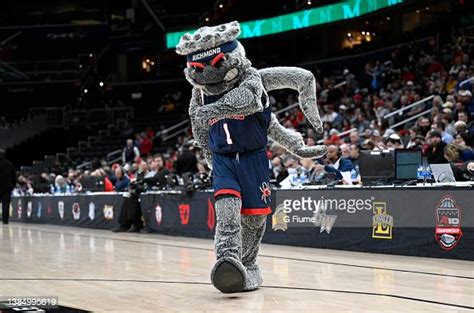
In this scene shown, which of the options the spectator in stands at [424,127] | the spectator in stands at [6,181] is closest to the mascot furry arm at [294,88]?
the spectator in stands at [424,127]

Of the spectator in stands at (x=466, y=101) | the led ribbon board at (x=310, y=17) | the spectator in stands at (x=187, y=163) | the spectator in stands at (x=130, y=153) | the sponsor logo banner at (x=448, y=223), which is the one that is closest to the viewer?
the sponsor logo banner at (x=448, y=223)

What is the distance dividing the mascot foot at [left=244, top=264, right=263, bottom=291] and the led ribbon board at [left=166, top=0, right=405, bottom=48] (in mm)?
16677

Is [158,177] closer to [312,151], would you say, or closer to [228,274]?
[312,151]

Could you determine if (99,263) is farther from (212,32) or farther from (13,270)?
(212,32)

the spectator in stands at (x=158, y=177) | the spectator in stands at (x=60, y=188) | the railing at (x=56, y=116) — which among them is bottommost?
the spectator in stands at (x=60, y=188)

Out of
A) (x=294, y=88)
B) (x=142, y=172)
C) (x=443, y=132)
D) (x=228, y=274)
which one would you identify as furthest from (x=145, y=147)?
(x=228, y=274)

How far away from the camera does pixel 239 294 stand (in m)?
6.91

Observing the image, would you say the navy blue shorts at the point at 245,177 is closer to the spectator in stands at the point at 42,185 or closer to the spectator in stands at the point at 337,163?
the spectator in stands at the point at 337,163

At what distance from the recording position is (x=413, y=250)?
10078mm

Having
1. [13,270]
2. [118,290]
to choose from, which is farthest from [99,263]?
[118,290]

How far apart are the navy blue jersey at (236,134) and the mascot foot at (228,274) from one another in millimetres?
963

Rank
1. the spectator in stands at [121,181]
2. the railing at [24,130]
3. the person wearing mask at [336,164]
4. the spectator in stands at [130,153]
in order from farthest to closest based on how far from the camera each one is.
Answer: the railing at [24,130], the spectator in stands at [130,153], the spectator in stands at [121,181], the person wearing mask at [336,164]

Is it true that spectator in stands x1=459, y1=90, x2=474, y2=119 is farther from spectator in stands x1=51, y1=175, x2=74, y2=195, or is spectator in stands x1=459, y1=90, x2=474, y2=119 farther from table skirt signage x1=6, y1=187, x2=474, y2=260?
spectator in stands x1=51, y1=175, x2=74, y2=195
